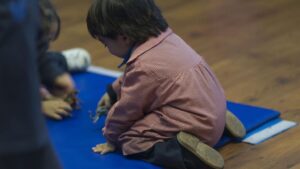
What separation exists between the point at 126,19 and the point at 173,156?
1.38 feet

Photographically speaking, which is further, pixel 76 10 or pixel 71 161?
pixel 76 10

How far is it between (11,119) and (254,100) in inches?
52.1

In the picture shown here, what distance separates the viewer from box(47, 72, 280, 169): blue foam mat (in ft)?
6.51

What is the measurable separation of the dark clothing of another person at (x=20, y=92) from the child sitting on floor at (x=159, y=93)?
2.19ft

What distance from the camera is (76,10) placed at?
153 inches

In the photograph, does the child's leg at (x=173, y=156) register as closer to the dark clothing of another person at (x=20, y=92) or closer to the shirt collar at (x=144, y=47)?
the shirt collar at (x=144, y=47)

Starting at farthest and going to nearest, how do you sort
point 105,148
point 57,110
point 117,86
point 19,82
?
1. point 57,110
2. point 117,86
3. point 105,148
4. point 19,82

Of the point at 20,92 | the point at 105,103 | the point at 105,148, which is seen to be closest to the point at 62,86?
the point at 105,103

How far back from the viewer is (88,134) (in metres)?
2.20

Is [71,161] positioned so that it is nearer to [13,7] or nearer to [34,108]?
[34,108]

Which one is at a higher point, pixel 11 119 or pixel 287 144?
pixel 11 119

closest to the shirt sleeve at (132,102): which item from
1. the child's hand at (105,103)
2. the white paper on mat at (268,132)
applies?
the child's hand at (105,103)

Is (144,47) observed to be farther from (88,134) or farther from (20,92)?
(20,92)

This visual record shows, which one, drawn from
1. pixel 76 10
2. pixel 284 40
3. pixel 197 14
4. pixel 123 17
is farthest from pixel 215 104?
pixel 76 10
